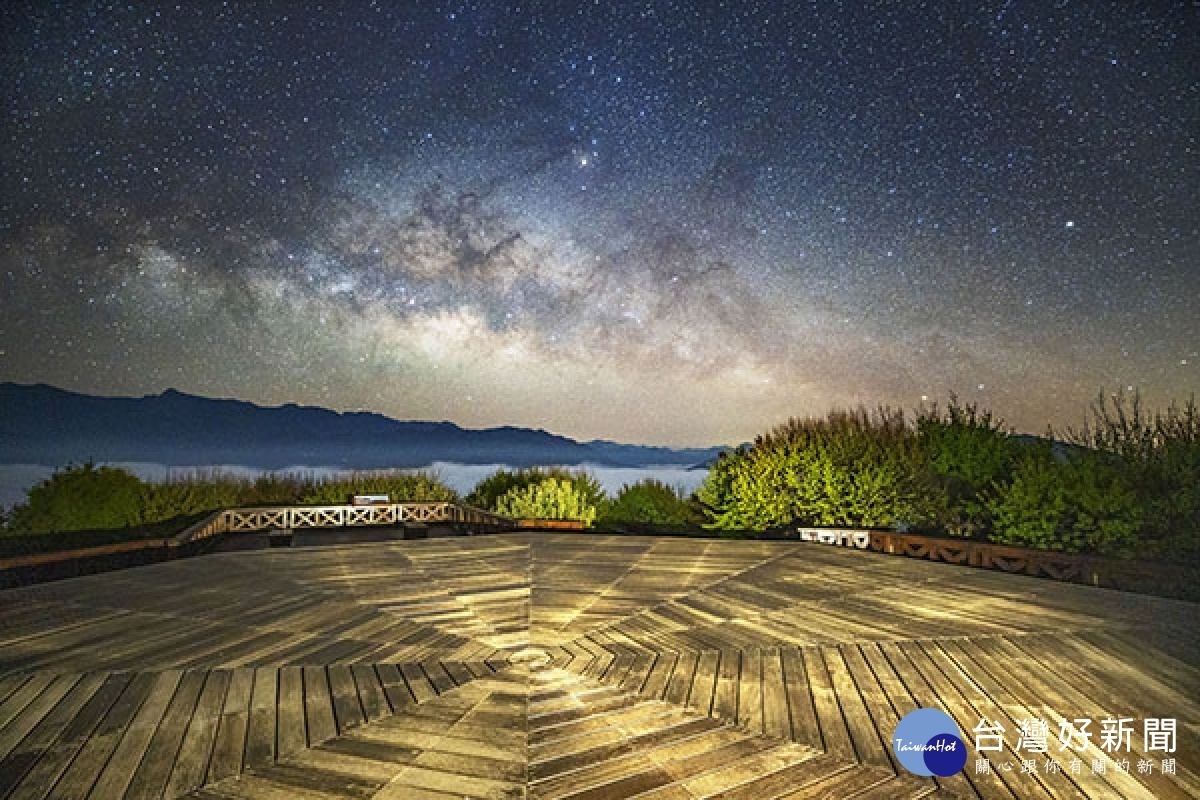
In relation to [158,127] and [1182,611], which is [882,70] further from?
[158,127]

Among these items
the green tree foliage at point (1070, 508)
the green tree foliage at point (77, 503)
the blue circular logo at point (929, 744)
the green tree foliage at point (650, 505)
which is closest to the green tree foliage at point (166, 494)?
the green tree foliage at point (77, 503)

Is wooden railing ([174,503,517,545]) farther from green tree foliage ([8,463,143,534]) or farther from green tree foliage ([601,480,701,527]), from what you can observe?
green tree foliage ([601,480,701,527])

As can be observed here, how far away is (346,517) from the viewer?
9.70 meters

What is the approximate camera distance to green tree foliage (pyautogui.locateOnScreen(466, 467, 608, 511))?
13.3m

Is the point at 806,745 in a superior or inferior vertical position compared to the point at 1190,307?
inferior

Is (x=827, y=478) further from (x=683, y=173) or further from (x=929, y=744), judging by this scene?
(x=929, y=744)

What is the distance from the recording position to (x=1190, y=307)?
829 cm

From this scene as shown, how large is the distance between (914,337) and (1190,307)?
421 cm

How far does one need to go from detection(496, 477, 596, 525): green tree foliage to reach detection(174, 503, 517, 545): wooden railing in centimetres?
85

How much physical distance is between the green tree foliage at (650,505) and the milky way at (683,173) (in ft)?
10.7

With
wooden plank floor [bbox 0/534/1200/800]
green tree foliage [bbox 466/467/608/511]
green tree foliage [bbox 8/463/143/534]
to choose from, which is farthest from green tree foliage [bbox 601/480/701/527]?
green tree foliage [bbox 8/463/143/534]

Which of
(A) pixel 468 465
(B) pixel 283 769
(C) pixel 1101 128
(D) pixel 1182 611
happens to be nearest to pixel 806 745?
(B) pixel 283 769

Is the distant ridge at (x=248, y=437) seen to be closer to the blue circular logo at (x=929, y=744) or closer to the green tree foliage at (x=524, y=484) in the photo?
the green tree foliage at (x=524, y=484)

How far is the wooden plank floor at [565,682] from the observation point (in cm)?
202
